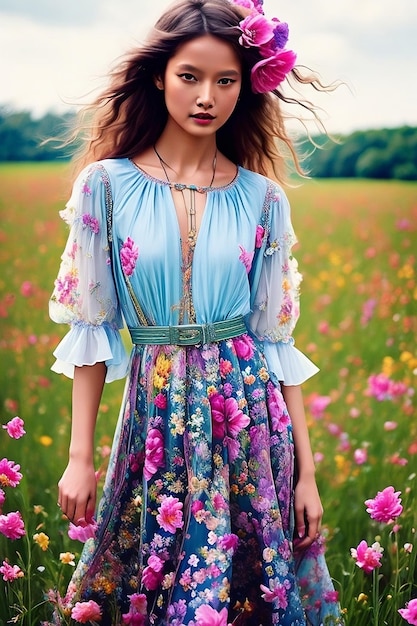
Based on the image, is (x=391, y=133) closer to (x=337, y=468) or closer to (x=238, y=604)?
(x=337, y=468)

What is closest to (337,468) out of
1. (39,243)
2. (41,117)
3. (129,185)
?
(129,185)

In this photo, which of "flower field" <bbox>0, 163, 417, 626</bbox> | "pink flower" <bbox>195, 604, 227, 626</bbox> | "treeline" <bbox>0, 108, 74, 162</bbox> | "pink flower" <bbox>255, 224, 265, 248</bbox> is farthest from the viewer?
"treeline" <bbox>0, 108, 74, 162</bbox>

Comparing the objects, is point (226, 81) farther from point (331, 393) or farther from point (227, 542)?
point (331, 393)

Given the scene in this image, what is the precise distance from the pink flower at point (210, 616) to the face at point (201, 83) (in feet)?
3.49

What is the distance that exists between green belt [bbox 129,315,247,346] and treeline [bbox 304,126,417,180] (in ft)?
10.6

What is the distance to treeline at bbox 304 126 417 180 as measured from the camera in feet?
17.9

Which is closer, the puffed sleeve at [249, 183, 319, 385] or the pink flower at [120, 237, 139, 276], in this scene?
the pink flower at [120, 237, 139, 276]

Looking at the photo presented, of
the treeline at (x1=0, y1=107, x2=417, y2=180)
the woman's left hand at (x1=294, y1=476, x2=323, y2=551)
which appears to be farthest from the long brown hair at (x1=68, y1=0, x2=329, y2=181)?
the treeline at (x1=0, y1=107, x2=417, y2=180)

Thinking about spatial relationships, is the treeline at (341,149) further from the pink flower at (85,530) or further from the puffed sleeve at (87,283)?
the pink flower at (85,530)

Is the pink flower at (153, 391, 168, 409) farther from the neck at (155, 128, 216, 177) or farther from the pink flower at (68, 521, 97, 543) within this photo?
the neck at (155, 128, 216, 177)

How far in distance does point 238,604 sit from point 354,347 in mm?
2556

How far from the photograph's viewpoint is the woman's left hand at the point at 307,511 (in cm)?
245

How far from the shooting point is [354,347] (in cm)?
475

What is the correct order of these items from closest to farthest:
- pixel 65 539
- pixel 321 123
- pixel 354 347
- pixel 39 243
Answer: pixel 321 123 → pixel 65 539 → pixel 354 347 → pixel 39 243
